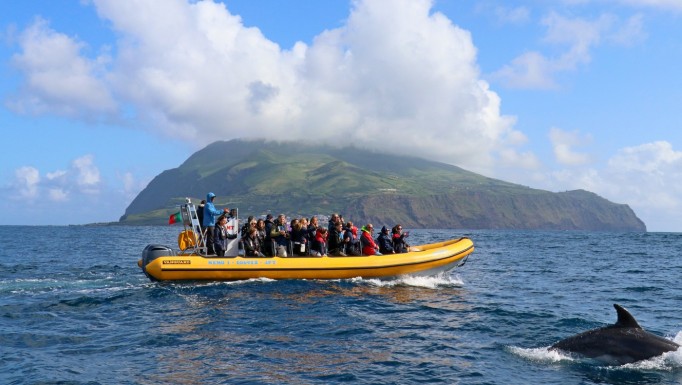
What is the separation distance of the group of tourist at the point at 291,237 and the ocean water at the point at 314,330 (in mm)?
1793

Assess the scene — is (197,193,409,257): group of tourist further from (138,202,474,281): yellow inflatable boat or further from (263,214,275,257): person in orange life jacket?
(138,202,474,281): yellow inflatable boat

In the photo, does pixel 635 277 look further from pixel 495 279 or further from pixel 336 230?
pixel 336 230

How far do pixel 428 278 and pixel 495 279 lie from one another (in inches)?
220

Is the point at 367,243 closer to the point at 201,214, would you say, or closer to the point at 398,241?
the point at 398,241

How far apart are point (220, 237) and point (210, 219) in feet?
2.70

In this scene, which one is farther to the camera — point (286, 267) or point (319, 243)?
point (319, 243)

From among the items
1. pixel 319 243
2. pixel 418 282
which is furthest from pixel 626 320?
pixel 319 243

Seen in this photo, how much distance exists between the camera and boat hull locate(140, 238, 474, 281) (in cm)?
2250

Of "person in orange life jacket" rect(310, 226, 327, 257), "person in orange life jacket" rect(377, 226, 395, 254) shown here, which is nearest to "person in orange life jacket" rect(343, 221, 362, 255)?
"person in orange life jacket" rect(310, 226, 327, 257)

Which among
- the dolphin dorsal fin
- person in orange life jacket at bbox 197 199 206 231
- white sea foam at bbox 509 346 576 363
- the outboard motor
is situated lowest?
white sea foam at bbox 509 346 576 363

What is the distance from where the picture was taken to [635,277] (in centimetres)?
3122

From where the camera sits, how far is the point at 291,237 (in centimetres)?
2423

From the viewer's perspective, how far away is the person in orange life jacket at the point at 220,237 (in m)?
23.0

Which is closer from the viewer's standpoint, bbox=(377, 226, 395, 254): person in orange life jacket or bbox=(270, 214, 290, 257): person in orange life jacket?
bbox=(270, 214, 290, 257): person in orange life jacket
